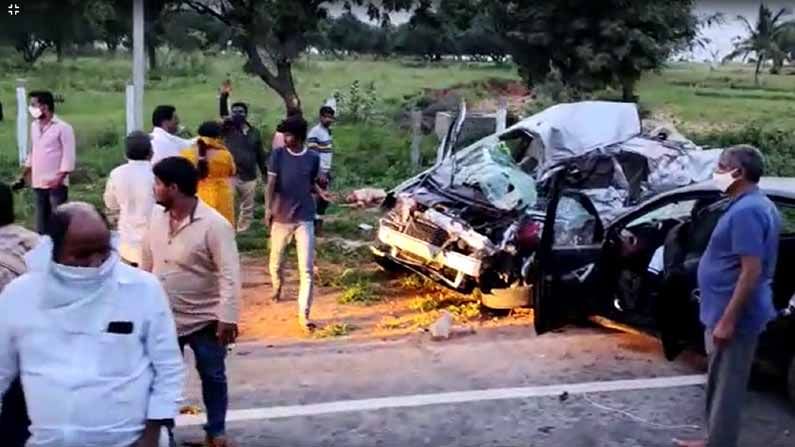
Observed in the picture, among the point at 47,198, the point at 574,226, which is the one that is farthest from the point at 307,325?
the point at 47,198

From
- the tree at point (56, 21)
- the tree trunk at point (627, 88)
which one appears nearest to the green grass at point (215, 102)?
the tree at point (56, 21)

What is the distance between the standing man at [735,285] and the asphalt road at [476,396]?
685mm

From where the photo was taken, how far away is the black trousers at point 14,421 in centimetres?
361

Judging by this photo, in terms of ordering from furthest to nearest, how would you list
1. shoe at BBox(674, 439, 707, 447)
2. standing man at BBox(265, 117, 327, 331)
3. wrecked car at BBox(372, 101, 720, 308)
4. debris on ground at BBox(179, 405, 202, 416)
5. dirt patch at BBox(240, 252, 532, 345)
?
wrecked car at BBox(372, 101, 720, 308), dirt patch at BBox(240, 252, 532, 345), standing man at BBox(265, 117, 327, 331), debris on ground at BBox(179, 405, 202, 416), shoe at BBox(674, 439, 707, 447)

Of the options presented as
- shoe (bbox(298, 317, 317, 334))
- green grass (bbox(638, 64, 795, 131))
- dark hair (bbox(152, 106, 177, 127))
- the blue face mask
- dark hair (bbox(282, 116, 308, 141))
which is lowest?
shoe (bbox(298, 317, 317, 334))

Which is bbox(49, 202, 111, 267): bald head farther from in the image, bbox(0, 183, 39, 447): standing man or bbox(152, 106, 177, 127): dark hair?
bbox(152, 106, 177, 127): dark hair

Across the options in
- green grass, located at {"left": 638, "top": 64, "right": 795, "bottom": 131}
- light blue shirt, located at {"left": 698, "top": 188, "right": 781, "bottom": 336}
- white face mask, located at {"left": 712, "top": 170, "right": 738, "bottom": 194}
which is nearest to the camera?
light blue shirt, located at {"left": 698, "top": 188, "right": 781, "bottom": 336}

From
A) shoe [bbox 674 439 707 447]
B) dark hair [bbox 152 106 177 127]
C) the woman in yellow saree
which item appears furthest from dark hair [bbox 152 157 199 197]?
dark hair [bbox 152 106 177 127]

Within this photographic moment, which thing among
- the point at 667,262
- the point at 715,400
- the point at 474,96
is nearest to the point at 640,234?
the point at 667,262

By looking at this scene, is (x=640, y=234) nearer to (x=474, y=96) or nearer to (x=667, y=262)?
(x=667, y=262)

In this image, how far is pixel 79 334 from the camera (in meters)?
3.12

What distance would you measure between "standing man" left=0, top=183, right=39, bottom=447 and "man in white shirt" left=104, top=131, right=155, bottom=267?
2.72 m

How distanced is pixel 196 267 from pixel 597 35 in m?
18.2

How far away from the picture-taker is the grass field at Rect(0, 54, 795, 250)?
17.9 metres
